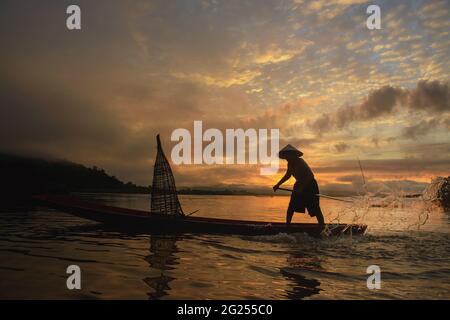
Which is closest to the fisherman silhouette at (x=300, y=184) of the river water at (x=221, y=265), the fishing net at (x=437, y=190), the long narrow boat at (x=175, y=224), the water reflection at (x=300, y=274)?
the long narrow boat at (x=175, y=224)

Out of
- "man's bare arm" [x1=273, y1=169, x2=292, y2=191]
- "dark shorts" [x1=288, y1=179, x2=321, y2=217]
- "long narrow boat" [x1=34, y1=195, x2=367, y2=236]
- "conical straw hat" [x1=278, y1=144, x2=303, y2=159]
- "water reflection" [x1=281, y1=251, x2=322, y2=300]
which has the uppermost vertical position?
"conical straw hat" [x1=278, y1=144, x2=303, y2=159]

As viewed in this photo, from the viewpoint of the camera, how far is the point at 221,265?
8.27 metres

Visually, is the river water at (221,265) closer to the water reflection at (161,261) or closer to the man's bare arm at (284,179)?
the water reflection at (161,261)

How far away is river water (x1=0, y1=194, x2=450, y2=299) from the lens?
237 inches

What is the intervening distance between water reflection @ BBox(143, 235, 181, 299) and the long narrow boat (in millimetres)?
878

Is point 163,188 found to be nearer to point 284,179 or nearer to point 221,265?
point 284,179

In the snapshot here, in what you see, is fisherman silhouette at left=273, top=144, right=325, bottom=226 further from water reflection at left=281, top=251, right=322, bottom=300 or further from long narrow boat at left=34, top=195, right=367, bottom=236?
water reflection at left=281, top=251, right=322, bottom=300

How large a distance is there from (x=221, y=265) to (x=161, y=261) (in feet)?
4.70

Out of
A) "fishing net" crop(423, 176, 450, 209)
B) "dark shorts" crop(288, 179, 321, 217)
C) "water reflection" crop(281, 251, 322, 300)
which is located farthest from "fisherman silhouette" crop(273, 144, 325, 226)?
"fishing net" crop(423, 176, 450, 209)

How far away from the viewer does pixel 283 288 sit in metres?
6.34

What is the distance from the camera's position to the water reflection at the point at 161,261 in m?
6.05

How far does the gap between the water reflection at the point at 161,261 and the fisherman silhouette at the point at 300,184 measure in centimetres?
432
